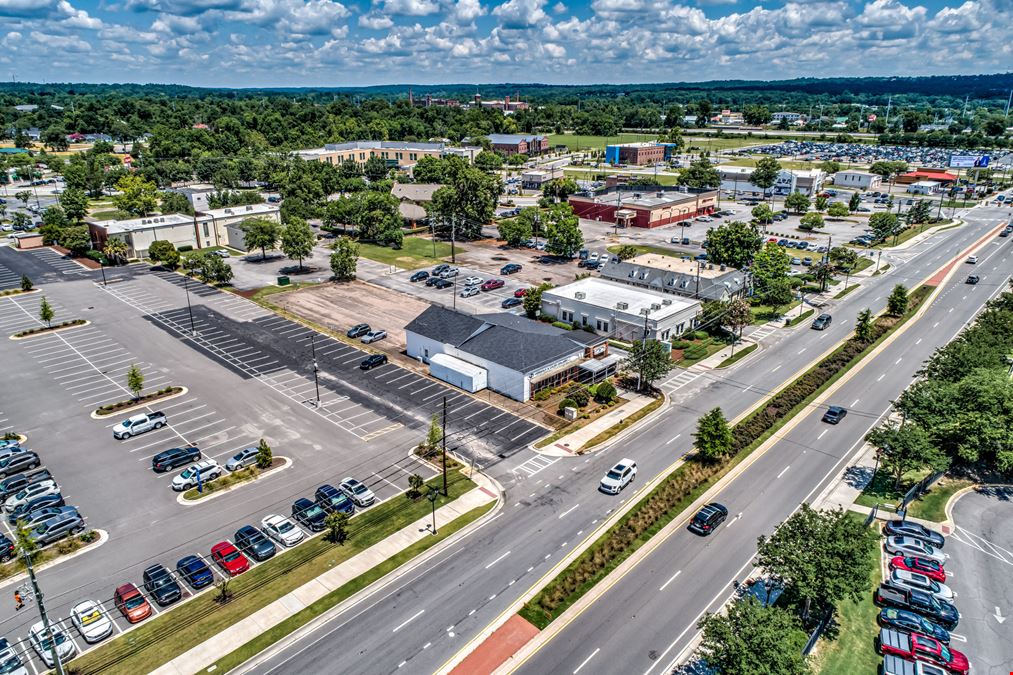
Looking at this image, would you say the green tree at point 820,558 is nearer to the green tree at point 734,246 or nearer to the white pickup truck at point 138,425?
the white pickup truck at point 138,425

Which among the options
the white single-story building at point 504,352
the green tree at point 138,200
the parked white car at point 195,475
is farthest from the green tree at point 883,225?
the green tree at point 138,200

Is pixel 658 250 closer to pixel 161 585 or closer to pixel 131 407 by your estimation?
pixel 131 407

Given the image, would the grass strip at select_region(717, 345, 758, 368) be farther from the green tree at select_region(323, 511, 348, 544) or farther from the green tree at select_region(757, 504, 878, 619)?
the green tree at select_region(323, 511, 348, 544)

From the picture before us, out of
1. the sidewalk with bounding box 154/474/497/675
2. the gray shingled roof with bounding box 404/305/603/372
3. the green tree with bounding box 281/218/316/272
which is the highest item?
the green tree with bounding box 281/218/316/272

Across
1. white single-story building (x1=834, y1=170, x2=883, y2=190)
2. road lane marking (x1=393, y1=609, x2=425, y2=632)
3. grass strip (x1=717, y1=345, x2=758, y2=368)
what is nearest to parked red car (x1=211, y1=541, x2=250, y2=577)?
road lane marking (x1=393, y1=609, x2=425, y2=632)

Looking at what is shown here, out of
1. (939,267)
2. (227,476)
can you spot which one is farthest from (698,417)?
(939,267)

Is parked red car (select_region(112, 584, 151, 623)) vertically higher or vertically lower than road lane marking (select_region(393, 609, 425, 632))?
higher
